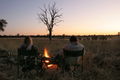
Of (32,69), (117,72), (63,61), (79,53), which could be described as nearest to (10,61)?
(32,69)

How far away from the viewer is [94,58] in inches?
395

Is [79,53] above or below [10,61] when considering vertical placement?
above

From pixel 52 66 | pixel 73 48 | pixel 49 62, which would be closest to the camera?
pixel 73 48

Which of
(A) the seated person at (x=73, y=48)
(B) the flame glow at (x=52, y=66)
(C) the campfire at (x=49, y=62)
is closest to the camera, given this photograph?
(A) the seated person at (x=73, y=48)

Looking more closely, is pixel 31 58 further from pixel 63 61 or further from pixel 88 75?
pixel 88 75

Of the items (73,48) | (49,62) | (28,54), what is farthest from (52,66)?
(73,48)

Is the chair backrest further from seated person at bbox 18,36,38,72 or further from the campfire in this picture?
seated person at bbox 18,36,38,72

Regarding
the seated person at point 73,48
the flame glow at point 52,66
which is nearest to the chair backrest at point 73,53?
the seated person at point 73,48

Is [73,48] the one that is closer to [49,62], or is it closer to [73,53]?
[73,53]

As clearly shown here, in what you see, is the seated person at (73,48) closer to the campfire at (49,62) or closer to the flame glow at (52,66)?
the campfire at (49,62)

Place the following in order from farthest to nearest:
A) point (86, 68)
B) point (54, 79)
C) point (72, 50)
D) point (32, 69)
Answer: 1. point (86, 68)
2. point (32, 69)
3. point (72, 50)
4. point (54, 79)

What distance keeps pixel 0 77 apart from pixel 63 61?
93.4 inches

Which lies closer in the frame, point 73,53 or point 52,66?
point 73,53


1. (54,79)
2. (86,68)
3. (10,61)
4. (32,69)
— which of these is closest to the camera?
(54,79)
